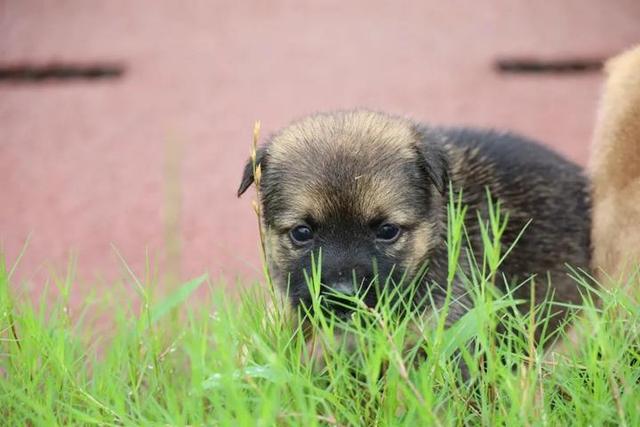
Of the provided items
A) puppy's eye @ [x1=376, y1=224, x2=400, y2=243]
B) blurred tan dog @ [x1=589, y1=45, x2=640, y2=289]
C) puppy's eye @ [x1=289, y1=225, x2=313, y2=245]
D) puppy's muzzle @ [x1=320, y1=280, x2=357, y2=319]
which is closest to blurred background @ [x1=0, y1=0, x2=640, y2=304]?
puppy's eye @ [x1=289, y1=225, x2=313, y2=245]

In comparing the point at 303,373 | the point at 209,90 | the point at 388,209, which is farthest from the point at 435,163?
the point at 209,90

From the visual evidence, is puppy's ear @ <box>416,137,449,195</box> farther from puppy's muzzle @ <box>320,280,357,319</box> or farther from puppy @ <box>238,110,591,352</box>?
puppy's muzzle @ <box>320,280,357,319</box>

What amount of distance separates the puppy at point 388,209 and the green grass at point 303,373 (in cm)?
33

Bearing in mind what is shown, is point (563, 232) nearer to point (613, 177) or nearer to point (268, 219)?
point (613, 177)

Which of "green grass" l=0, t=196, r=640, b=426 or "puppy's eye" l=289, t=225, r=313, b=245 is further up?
"puppy's eye" l=289, t=225, r=313, b=245

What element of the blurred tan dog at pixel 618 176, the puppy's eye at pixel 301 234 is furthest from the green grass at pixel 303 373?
the blurred tan dog at pixel 618 176

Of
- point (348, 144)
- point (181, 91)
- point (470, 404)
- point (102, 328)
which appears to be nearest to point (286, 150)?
point (348, 144)

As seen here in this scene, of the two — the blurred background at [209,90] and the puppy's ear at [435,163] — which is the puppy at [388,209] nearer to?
the puppy's ear at [435,163]

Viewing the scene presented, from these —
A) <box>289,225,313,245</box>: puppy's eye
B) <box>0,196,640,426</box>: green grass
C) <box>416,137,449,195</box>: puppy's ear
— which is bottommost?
<box>0,196,640,426</box>: green grass

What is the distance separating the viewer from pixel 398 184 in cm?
394

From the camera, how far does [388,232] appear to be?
3893 mm

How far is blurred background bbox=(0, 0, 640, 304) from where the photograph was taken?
573cm

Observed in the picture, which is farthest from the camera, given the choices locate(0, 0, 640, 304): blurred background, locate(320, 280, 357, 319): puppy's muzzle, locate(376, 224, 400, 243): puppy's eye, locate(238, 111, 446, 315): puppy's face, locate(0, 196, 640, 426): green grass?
locate(0, 0, 640, 304): blurred background

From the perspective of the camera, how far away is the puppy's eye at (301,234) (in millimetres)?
3932
